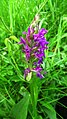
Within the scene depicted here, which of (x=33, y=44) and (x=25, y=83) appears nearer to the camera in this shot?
(x=33, y=44)

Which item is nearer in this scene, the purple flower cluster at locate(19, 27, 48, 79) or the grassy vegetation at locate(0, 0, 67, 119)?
the purple flower cluster at locate(19, 27, 48, 79)

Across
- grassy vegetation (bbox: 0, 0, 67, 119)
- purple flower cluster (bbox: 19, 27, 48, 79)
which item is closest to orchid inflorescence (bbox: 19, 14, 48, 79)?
purple flower cluster (bbox: 19, 27, 48, 79)

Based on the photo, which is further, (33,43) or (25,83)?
(25,83)

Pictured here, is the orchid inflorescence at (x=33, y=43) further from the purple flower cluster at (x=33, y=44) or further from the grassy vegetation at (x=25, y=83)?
the grassy vegetation at (x=25, y=83)

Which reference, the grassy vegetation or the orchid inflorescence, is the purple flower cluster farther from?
the grassy vegetation

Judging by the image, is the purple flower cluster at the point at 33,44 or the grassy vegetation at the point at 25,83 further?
the grassy vegetation at the point at 25,83

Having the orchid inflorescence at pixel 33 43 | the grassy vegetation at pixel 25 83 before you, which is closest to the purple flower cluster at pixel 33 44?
the orchid inflorescence at pixel 33 43

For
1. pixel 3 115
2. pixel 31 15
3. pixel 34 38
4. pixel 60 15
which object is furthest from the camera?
pixel 60 15

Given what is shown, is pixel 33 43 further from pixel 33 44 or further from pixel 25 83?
pixel 25 83

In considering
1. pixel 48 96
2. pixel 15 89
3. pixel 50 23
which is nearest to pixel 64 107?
pixel 48 96

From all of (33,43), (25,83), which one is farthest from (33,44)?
(25,83)

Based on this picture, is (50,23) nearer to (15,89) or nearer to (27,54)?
(15,89)
